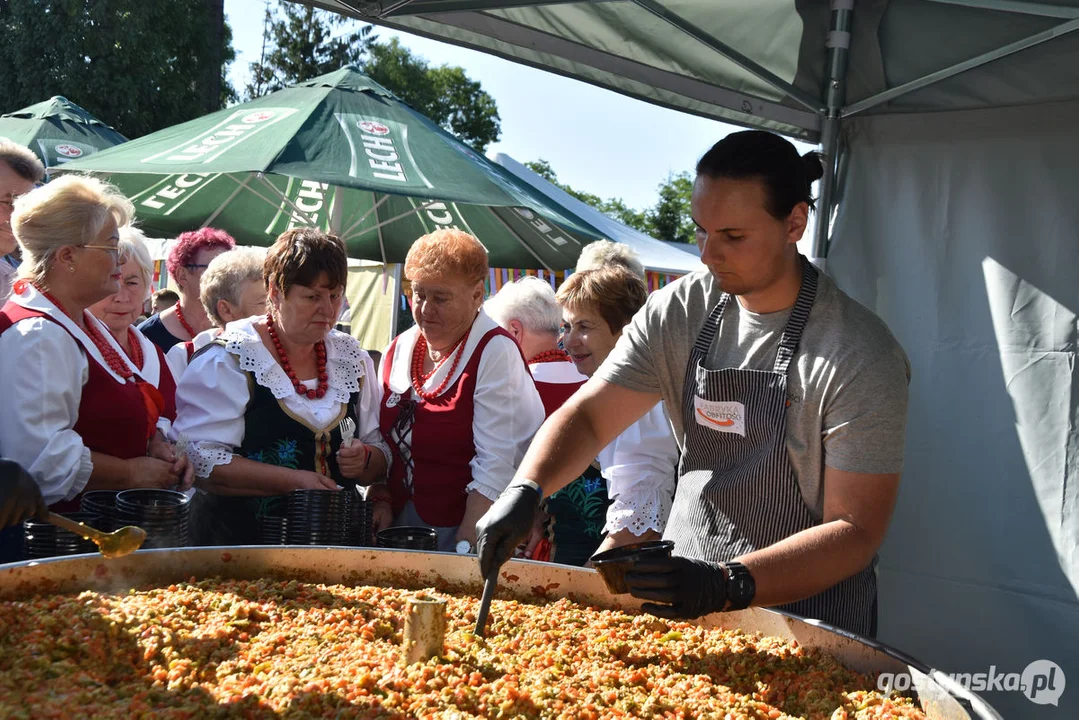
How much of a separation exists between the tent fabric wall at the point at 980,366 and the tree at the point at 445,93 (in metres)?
38.0

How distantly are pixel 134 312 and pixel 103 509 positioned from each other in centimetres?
176

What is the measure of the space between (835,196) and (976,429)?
3.18 ft

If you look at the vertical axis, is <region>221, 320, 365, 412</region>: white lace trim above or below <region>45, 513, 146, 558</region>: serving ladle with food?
above

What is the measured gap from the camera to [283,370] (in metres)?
3.05

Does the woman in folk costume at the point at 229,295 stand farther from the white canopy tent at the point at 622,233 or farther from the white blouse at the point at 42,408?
the white canopy tent at the point at 622,233

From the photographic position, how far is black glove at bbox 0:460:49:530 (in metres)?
1.75

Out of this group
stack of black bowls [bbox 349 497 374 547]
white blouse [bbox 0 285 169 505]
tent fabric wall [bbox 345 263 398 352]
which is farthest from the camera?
tent fabric wall [bbox 345 263 398 352]

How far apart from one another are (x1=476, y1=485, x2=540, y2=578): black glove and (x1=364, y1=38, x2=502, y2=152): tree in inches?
1550

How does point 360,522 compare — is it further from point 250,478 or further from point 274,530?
point 250,478

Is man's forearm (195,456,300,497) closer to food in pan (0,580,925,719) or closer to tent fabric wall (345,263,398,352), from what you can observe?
food in pan (0,580,925,719)

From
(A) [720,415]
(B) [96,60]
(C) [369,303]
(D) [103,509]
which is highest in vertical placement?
(B) [96,60]

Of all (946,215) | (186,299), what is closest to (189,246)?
(186,299)

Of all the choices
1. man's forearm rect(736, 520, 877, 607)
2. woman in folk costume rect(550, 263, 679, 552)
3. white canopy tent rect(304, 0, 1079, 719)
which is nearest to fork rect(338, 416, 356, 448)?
woman in folk costume rect(550, 263, 679, 552)

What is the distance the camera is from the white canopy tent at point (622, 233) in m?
9.15
